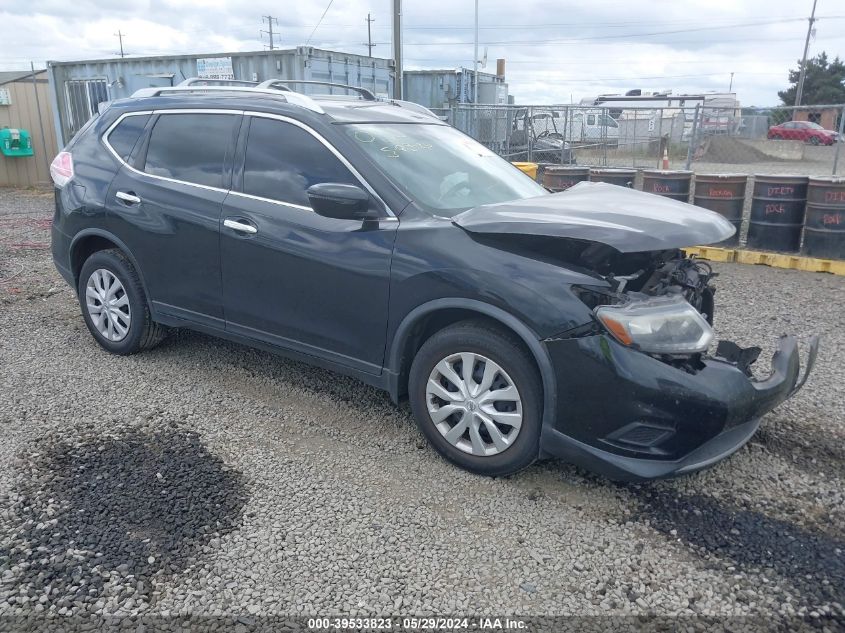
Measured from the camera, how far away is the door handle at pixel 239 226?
163 inches

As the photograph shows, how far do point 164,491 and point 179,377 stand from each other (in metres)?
1.56

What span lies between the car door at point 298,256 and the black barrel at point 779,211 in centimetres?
658

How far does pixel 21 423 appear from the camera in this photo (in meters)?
4.15

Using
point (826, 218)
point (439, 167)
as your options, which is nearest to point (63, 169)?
point (439, 167)

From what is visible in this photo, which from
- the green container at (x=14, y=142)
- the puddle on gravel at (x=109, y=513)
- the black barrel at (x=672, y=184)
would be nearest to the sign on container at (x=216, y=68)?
the green container at (x=14, y=142)

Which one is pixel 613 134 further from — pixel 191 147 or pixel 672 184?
pixel 191 147

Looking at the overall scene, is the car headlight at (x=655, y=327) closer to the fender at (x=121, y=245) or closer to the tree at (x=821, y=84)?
the fender at (x=121, y=245)

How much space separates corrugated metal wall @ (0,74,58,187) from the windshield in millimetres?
16017

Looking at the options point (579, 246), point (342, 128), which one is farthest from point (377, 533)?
→ point (342, 128)

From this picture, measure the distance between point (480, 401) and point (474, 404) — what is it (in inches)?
1.5

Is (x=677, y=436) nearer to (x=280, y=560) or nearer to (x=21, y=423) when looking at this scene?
(x=280, y=560)

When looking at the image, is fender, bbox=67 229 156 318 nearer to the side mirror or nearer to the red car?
the side mirror

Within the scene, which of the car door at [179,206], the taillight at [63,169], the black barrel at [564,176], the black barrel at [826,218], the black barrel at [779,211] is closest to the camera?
the car door at [179,206]

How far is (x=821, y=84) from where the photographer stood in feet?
182
